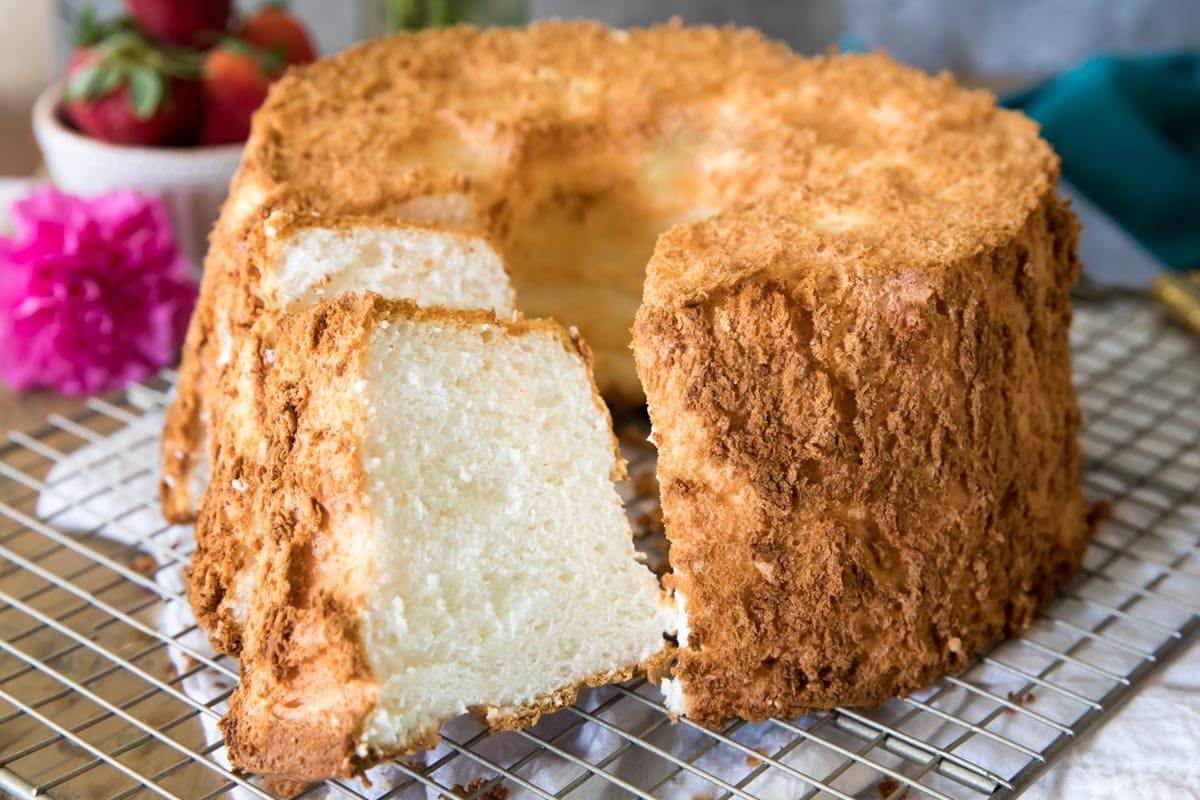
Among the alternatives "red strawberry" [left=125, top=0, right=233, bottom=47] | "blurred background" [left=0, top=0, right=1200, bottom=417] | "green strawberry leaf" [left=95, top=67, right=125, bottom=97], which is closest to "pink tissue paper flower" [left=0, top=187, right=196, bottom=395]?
"blurred background" [left=0, top=0, right=1200, bottom=417]

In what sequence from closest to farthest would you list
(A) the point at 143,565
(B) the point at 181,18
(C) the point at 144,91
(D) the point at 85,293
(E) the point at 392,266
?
(E) the point at 392,266
(A) the point at 143,565
(D) the point at 85,293
(C) the point at 144,91
(B) the point at 181,18

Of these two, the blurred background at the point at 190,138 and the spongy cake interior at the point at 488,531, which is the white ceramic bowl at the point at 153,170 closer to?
the blurred background at the point at 190,138

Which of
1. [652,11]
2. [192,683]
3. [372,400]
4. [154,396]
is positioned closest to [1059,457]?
[372,400]

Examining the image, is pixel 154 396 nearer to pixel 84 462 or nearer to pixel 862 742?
pixel 84 462

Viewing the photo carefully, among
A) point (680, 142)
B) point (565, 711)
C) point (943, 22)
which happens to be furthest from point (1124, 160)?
point (565, 711)

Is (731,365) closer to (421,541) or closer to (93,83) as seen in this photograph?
(421,541)

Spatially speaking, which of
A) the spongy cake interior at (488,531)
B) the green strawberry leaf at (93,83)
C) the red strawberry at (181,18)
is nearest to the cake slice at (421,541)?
the spongy cake interior at (488,531)

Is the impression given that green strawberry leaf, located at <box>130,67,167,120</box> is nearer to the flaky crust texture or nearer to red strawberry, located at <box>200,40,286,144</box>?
red strawberry, located at <box>200,40,286,144</box>
